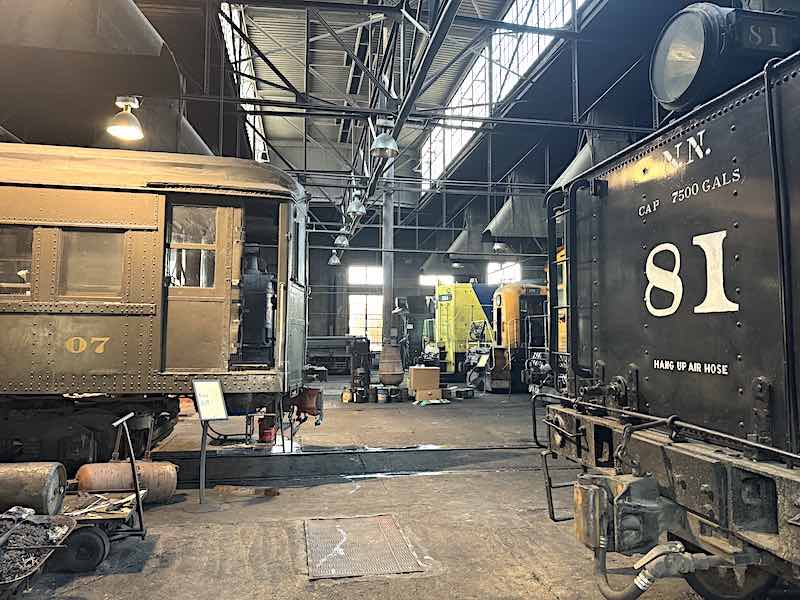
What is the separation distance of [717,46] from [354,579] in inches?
157

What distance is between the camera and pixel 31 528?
3.65 metres

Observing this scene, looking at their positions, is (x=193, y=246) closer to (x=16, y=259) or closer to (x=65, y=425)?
(x=16, y=259)

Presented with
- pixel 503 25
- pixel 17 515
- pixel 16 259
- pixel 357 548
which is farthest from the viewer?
pixel 503 25

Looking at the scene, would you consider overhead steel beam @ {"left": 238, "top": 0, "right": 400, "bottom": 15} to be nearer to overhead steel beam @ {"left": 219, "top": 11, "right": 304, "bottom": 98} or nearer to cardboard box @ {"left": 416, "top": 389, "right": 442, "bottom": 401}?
overhead steel beam @ {"left": 219, "top": 11, "right": 304, "bottom": 98}

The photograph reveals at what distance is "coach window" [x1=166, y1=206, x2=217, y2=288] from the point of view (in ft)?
19.7

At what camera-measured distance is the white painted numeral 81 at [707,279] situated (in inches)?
110

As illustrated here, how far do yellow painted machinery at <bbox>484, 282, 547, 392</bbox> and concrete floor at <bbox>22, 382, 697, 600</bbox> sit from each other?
8.88 metres

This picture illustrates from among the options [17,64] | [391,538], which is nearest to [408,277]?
[17,64]

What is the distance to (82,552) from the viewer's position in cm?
401

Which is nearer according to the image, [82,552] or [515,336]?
[82,552]

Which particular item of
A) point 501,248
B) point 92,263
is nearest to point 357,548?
point 92,263

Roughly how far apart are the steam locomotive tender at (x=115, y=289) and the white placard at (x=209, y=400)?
340 mm

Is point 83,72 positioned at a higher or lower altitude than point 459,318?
higher

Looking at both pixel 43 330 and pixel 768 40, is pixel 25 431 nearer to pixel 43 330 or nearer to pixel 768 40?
pixel 43 330
